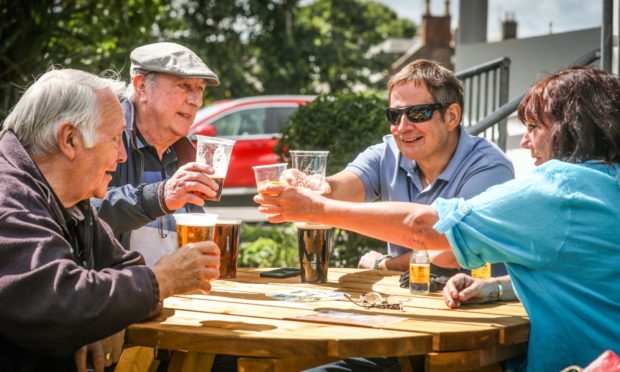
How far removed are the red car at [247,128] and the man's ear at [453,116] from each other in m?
10.5

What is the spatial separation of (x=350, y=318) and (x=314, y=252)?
0.85 metres

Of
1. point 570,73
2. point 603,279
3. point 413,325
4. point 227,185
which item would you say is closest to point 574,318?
point 603,279

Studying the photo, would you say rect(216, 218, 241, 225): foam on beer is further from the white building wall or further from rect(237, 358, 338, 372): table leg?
the white building wall

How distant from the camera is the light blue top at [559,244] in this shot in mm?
2596

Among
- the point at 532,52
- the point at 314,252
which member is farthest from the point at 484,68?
the point at 314,252

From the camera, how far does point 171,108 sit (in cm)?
410

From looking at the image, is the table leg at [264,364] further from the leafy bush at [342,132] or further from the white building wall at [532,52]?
the white building wall at [532,52]

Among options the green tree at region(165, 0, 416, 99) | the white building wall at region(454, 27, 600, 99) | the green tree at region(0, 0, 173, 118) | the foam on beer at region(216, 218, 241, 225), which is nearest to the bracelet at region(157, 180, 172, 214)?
the foam on beer at region(216, 218, 241, 225)

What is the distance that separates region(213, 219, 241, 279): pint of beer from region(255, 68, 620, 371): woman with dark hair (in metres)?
1.04

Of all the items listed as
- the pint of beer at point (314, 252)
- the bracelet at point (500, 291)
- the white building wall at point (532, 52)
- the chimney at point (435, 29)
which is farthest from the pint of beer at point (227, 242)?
the chimney at point (435, 29)

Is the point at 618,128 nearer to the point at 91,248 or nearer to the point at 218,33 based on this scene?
the point at 91,248

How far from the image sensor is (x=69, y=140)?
8.16ft

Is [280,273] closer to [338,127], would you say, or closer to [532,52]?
[338,127]

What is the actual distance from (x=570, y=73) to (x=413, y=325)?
1.04 m
